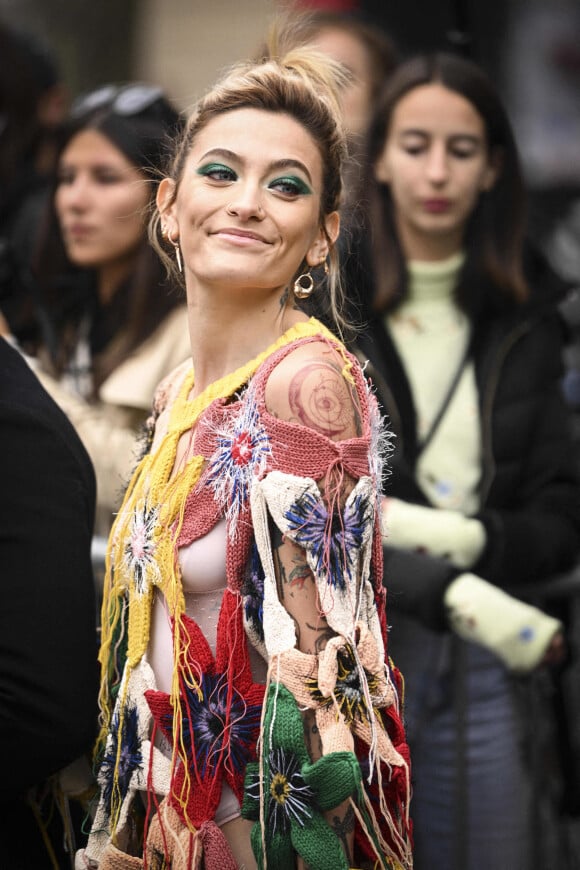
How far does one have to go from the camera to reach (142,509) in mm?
2287

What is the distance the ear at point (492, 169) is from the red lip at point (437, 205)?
153mm

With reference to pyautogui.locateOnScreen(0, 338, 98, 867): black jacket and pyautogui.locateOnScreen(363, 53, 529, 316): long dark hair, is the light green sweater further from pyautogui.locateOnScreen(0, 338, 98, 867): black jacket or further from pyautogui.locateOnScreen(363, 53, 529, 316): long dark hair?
pyautogui.locateOnScreen(0, 338, 98, 867): black jacket

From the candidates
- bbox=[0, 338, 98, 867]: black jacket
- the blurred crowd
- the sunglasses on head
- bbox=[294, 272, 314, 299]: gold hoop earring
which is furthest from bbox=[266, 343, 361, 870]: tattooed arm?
the sunglasses on head

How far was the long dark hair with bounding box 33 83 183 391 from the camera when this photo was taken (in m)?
4.16

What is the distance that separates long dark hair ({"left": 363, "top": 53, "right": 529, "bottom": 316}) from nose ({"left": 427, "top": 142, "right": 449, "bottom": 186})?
0.57ft

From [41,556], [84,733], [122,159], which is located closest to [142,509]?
[41,556]

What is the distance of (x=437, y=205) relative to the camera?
3908 millimetres

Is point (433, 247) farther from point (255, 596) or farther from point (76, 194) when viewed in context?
point (255, 596)

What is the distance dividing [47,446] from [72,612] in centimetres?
32

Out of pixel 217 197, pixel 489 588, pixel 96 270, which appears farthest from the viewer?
pixel 96 270

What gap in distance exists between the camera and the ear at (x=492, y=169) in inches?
157

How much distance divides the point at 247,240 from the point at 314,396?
12.9 inches

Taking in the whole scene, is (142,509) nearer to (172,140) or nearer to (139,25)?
(172,140)

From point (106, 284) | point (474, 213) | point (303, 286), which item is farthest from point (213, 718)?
point (106, 284)
